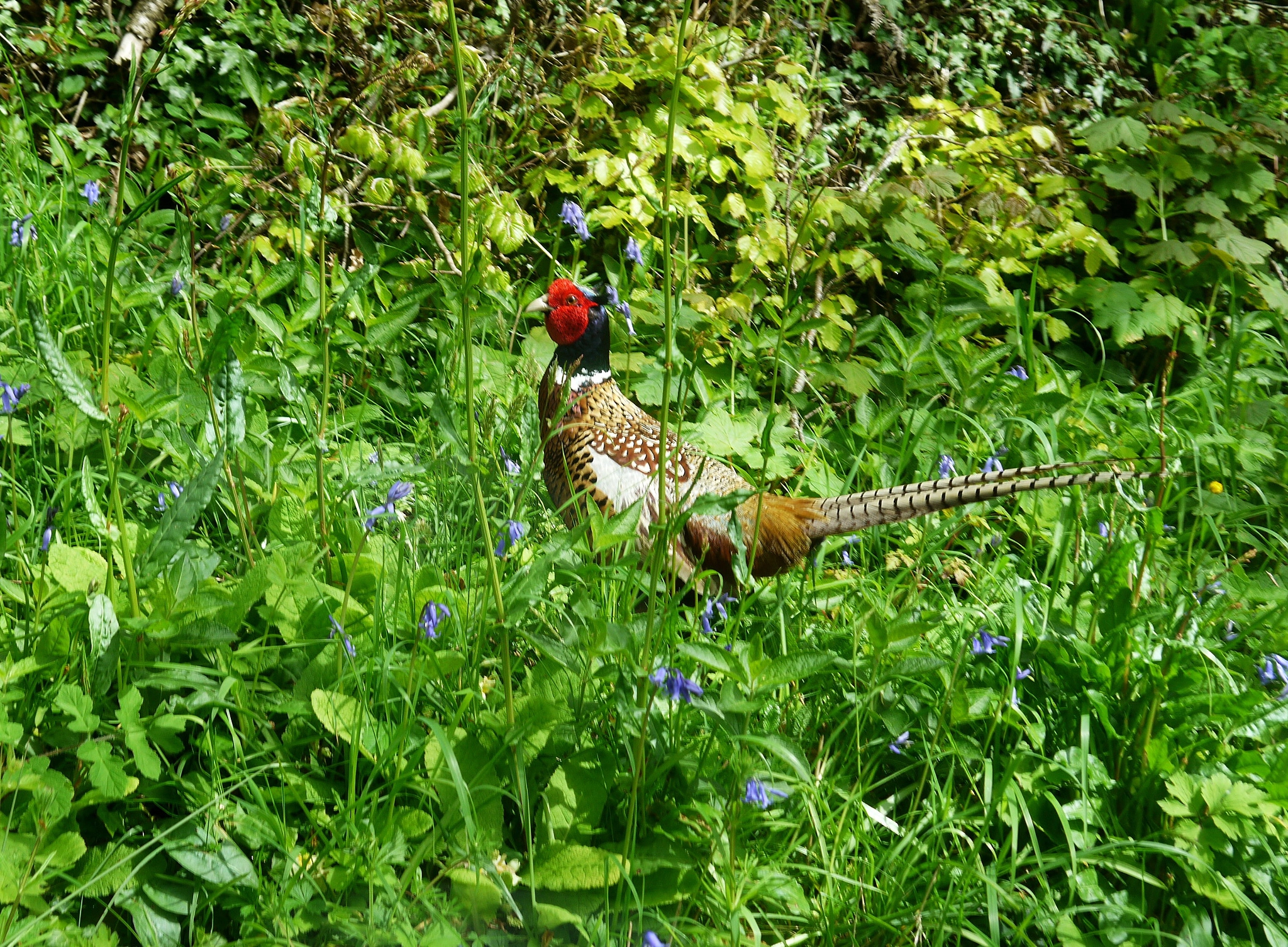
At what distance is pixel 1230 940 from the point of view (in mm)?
2010

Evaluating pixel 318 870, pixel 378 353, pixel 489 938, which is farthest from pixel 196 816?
pixel 378 353

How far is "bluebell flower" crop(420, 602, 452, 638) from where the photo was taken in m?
2.01

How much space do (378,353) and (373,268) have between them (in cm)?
153

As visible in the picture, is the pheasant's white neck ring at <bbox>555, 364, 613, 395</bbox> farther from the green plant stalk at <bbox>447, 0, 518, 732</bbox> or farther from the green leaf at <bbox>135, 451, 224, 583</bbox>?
the green leaf at <bbox>135, 451, 224, 583</bbox>

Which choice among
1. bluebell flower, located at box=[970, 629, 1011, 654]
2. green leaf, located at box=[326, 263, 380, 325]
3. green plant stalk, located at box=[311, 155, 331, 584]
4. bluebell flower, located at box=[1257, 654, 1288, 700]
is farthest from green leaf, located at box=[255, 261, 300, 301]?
bluebell flower, located at box=[1257, 654, 1288, 700]

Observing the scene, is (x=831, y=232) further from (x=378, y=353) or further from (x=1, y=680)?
(x=1, y=680)

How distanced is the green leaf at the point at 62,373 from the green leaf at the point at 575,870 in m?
1.01

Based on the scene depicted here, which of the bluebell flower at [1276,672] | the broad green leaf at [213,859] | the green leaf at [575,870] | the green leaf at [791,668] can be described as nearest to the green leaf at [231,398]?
the broad green leaf at [213,859]

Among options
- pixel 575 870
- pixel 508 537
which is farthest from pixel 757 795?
pixel 508 537

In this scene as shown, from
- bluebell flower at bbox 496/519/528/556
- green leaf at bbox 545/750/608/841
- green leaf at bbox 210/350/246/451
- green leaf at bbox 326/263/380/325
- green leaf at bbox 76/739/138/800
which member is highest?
green leaf at bbox 326/263/380/325

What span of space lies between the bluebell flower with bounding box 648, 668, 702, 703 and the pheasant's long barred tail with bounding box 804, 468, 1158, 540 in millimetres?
1002

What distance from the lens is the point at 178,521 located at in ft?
6.30

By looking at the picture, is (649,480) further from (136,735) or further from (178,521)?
(136,735)

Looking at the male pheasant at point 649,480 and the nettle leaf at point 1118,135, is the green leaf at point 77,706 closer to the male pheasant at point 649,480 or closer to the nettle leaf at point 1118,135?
the male pheasant at point 649,480
